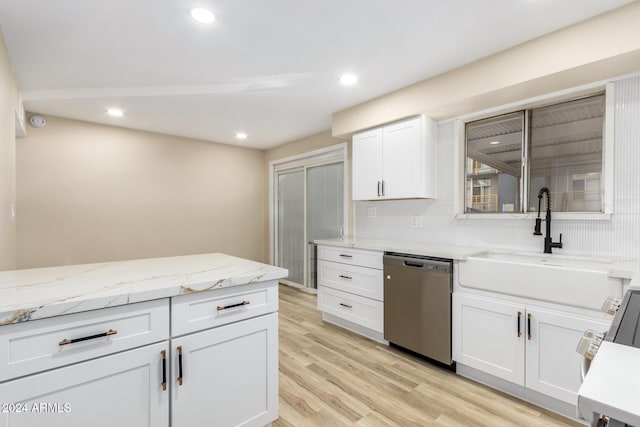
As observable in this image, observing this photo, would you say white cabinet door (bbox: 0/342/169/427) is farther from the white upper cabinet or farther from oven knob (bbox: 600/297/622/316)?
the white upper cabinet

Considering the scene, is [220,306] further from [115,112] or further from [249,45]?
[115,112]

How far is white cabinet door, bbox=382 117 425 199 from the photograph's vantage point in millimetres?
2777

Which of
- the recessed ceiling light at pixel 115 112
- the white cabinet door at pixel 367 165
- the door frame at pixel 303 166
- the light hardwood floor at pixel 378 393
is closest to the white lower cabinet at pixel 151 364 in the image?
the light hardwood floor at pixel 378 393

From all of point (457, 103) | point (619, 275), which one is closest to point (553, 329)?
point (619, 275)

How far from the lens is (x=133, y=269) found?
1.57 meters

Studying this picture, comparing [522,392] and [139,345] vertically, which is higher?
[139,345]

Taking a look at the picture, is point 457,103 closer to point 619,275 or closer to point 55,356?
point 619,275

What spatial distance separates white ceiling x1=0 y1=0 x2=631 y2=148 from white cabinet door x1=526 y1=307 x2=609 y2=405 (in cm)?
178

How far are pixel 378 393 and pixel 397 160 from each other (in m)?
1.98

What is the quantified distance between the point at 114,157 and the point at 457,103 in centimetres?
408

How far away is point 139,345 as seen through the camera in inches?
46.6

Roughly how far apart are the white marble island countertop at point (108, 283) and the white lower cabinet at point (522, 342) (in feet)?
4.81

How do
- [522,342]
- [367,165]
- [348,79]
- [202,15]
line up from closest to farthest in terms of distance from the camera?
1. [202,15]
2. [522,342]
3. [348,79]
4. [367,165]

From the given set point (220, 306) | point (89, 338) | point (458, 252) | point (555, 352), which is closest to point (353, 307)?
point (458, 252)
